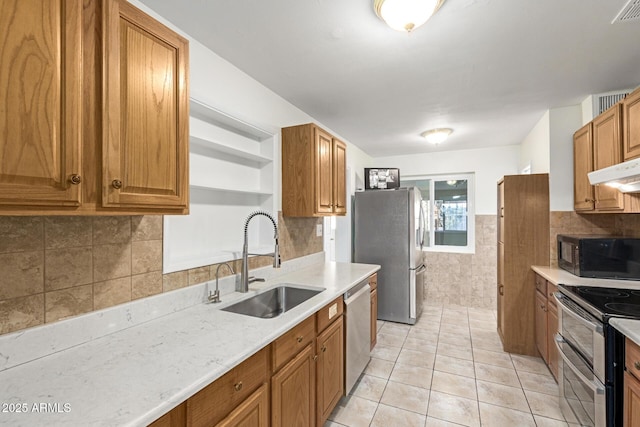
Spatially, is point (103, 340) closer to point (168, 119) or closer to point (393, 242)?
point (168, 119)

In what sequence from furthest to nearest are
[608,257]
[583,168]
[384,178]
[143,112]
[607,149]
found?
[384,178]
[583,168]
[608,257]
[607,149]
[143,112]

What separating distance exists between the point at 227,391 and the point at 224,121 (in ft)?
5.44

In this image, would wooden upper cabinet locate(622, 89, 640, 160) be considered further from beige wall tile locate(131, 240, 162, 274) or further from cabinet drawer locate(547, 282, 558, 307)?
beige wall tile locate(131, 240, 162, 274)

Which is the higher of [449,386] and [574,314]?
[574,314]

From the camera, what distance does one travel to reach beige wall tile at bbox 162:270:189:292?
154cm

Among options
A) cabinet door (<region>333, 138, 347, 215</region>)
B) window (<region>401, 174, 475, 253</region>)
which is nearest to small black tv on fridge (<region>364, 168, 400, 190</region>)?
window (<region>401, 174, 475, 253</region>)

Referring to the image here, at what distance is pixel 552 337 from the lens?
2.41 m

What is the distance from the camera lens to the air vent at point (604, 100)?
2.49m

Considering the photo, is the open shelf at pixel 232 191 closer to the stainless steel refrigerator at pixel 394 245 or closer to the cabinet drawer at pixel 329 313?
the cabinet drawer at pixel 329 313

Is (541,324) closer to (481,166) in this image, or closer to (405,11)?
(481,166)

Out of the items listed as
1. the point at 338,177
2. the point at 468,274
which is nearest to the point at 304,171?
the point at 338,177

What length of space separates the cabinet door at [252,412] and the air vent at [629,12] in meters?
2.53

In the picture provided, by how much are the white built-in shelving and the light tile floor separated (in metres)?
1.44

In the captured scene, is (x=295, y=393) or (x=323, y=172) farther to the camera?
(x=323, y=172)
